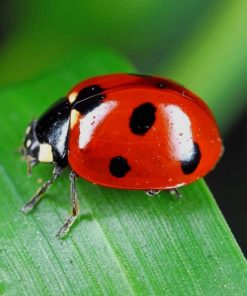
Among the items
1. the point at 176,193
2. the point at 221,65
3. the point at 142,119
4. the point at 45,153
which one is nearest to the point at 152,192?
the point at 176,193

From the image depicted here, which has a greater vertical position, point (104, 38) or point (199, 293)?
point (104, 38)

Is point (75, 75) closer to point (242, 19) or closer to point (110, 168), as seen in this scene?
point (110, 168)

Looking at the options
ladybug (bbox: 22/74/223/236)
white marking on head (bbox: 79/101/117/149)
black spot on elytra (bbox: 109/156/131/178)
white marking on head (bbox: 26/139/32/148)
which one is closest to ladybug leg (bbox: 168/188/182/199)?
ladybug (bbox: 22/74/223/236)

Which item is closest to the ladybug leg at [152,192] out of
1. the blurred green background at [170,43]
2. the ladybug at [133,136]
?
the ladybug at [133,136]

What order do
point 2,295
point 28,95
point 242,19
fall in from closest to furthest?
point 2,295, point 28,95, point 242,19

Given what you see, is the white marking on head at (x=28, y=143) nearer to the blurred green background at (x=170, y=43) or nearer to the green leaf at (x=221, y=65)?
the blurred green background at (x=170, y=43)

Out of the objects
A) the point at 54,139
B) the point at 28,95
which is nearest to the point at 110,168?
the point at 54,139
